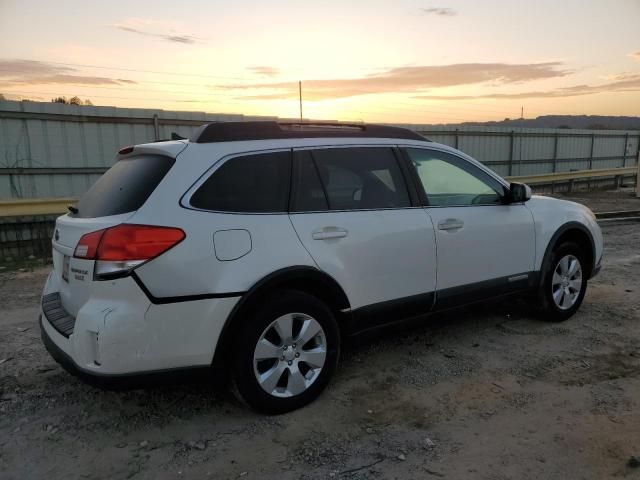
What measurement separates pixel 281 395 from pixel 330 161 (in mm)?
1549

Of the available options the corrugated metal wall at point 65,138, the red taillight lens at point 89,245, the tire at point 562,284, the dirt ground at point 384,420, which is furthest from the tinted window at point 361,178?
the corrugated metal wall at point 65,138

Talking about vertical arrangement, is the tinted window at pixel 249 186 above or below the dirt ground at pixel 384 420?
above

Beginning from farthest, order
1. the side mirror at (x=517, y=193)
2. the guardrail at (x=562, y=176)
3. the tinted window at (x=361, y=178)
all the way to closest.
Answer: the guardrail at (x=562, y=176)
the side mirror at (x=517, y=193)
the tinted window at (x=361, y=178)

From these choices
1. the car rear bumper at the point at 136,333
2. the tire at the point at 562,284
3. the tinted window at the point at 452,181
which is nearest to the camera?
the car rear bumper at the point at 136,333

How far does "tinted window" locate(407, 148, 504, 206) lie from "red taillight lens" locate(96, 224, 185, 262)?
2009 millimetres

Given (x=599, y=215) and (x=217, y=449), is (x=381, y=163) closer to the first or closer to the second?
(x=217, y=449)

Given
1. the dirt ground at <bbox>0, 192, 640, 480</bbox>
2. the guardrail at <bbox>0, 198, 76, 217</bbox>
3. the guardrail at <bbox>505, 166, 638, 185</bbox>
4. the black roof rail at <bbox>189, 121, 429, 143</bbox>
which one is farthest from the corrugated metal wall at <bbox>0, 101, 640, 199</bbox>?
the guardrail at <bbox>505, 166, 638, 185</bbox>

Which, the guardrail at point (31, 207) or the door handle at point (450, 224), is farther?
the guardrail at point (31, 207)

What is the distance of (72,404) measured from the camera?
11.0ft

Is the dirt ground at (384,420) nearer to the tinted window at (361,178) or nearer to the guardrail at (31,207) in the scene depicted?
the tinted window at (361,178)

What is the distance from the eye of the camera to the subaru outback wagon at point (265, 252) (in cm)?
267

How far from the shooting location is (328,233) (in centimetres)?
323

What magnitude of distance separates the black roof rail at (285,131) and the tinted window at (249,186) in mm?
165

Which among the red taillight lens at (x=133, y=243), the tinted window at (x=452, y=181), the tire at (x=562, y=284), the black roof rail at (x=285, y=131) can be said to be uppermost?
the black roof rail at (x=285, y=131)
